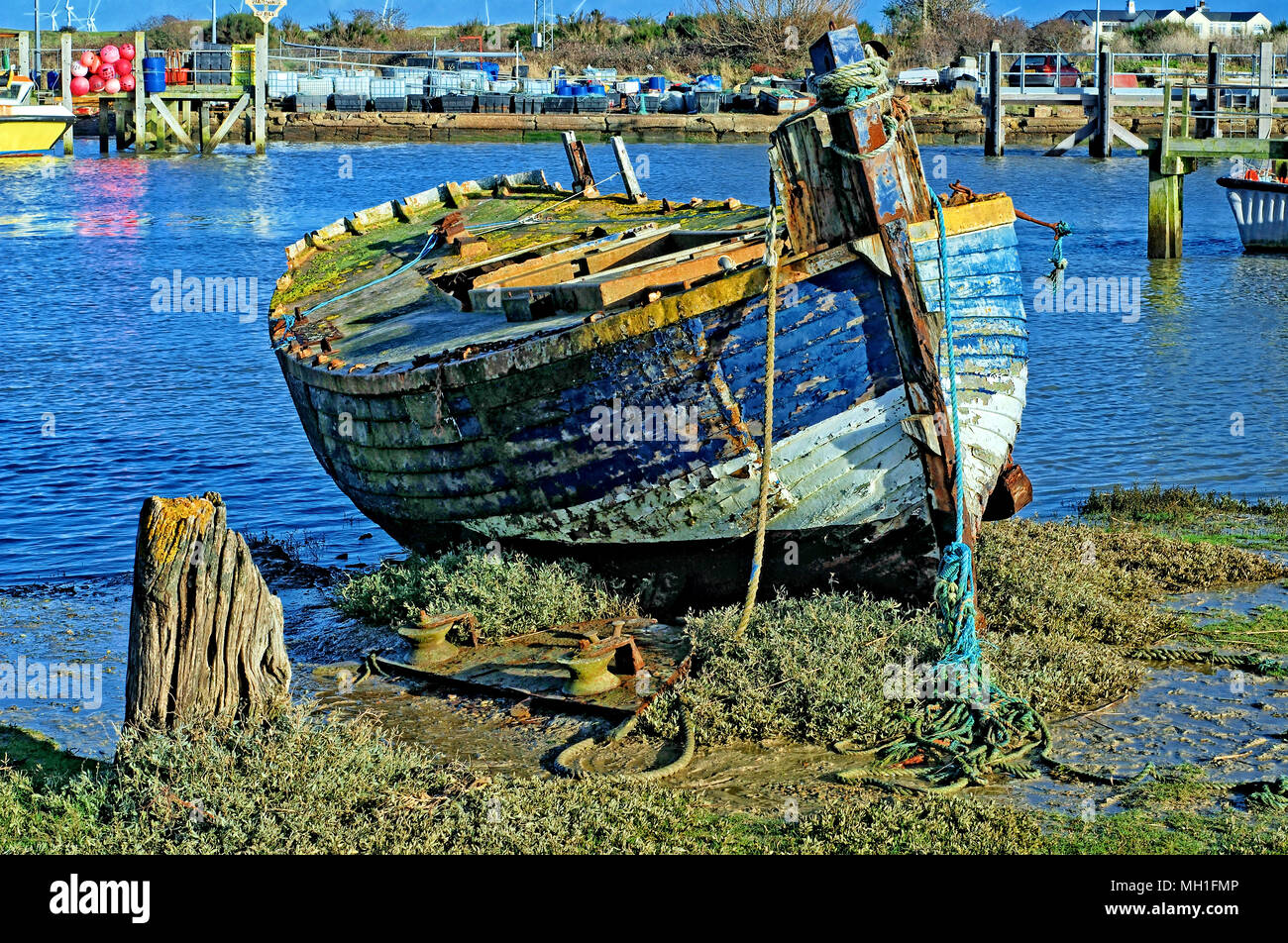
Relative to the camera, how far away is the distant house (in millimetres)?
107750

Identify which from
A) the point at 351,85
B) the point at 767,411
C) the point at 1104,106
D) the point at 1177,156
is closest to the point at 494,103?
the point at 351,85

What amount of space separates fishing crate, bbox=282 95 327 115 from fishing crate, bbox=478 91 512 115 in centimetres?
689

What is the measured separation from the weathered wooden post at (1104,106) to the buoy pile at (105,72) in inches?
1366

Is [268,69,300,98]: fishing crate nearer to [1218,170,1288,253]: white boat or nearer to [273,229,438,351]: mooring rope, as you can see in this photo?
[1218,170,1288,253]: white boat

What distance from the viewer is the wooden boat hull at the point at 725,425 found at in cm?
802

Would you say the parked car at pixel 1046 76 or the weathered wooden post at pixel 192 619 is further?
the parked car at pixel 1046 76

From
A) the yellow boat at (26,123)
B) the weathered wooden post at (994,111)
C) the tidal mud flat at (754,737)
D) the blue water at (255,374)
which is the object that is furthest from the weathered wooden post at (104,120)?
the tidal mud flat at (754,737)

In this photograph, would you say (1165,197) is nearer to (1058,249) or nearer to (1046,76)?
(1058,249)

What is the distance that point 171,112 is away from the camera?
53875 millimetres

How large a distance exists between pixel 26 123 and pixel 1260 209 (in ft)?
123

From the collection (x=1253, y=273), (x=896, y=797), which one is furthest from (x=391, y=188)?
(x=896, y=797)

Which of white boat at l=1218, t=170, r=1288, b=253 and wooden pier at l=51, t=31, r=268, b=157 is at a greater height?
wooden pier at l=51, t=31, r=268, b=157

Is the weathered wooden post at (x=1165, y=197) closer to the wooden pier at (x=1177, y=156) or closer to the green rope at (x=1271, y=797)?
the wooden pier at (x=1177, y=156)

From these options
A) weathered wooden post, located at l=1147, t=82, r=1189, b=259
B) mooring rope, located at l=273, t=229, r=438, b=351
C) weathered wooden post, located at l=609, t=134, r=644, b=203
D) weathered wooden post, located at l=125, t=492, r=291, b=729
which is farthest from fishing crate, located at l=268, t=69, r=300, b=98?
weathered wooden post, located at l=125, t=492, r=291, b=729
